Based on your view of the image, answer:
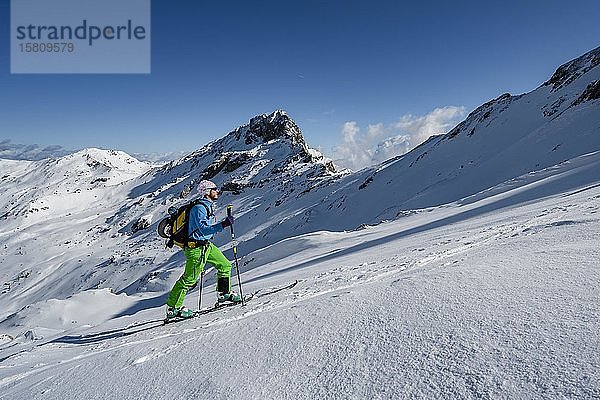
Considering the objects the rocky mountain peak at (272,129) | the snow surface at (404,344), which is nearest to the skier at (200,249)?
the snow surface at (404,344)

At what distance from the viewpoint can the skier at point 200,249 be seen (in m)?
6.73

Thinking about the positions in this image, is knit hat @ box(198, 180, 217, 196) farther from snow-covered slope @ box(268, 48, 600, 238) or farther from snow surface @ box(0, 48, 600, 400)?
snow-covered slope @ box(268, 48, 600, 238)

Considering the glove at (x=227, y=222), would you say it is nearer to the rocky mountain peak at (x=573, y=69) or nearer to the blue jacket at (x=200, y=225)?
the blue jacket at (x=200, y=225)

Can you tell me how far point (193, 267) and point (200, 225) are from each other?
92 centimetres

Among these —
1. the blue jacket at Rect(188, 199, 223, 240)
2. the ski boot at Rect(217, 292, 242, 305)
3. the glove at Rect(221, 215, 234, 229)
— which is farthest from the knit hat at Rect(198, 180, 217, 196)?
the ski boot at Rect(217, 292, 242, 305)

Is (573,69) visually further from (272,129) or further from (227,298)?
(272,129)

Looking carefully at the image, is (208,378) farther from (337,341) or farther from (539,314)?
(539,314)

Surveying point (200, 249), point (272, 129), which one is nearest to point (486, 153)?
point (200, 249)

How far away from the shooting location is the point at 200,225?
6680 millimetres

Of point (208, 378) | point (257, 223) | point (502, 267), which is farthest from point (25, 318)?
point (257, 223)

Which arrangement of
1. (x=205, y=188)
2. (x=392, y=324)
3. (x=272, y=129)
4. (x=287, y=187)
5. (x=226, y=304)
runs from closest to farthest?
(x=392, y=324), (x=205, y=188), (x=226, y=304), (x=287, y=187), (x=272, y=129)

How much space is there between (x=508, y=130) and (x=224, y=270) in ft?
101

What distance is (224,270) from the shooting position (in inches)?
298

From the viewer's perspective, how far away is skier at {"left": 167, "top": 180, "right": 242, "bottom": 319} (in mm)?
6727
